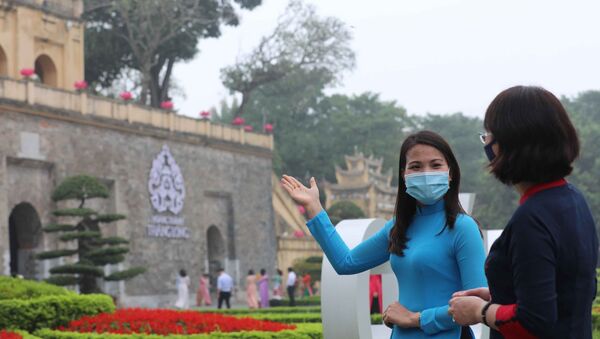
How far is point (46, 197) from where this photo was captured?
2506cm

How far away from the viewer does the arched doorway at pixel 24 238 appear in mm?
24719

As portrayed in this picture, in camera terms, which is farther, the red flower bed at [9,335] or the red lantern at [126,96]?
the red lantern at [126,96]

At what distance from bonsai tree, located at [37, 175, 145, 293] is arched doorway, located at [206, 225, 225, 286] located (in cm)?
851

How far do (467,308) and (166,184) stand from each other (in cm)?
2643

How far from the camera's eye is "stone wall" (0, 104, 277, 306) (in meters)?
24.5

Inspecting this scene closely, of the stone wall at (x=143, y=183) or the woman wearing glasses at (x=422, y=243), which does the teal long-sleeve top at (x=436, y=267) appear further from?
the stone wall at (x=143, y=183)

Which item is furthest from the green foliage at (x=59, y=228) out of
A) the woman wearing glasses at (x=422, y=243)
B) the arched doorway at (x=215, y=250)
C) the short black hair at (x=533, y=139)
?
the short black hair at (x=533, y=139)

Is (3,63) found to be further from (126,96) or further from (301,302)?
(301,302)

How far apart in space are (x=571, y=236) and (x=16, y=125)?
2249 centimetres

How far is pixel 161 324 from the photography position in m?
10.7

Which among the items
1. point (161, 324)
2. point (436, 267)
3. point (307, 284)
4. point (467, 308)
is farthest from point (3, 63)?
point (467, 308)

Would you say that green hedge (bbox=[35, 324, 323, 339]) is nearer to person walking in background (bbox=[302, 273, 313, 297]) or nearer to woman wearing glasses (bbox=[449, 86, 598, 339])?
woman wearing glasses (bbox=[449, 86, 598, 339])

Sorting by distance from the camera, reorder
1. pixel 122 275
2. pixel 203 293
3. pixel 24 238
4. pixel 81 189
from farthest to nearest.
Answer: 1. pixel 203 293
2. pixel 24 238
3. pixel 81 189
4. pixel 122 275

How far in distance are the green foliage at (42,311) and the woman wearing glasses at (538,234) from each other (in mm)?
8480
